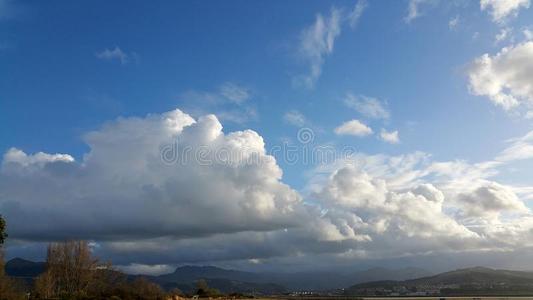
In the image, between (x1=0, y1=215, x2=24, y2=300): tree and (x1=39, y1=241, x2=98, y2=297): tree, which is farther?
(x1=39, y1=241, x2=98, y2=297): tree

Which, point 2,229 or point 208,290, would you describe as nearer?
point 2,229

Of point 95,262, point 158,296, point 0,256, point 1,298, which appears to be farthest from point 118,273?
point 1,298

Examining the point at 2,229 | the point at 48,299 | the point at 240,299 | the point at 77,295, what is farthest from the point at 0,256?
the point at 240,299

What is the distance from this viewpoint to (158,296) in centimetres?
14112

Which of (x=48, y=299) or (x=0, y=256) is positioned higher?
(x=0, y=256)

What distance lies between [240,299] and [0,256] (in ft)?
267

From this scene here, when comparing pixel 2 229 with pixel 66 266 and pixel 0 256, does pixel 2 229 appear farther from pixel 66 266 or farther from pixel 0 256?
pixel 66 266

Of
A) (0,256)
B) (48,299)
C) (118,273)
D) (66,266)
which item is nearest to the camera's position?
(0,256)

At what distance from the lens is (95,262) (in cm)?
15525

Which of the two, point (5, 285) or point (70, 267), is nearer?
point (5, 285)

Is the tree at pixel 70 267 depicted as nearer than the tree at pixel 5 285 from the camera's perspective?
No

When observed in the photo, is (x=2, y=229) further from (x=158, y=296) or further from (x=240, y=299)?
(x=240, y=299)

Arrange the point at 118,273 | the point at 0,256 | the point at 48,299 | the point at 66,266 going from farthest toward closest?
the point at 118,273 → the point at 66,266 → the point at 48,299 → the point at 0,256

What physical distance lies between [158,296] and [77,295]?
20.4 meters
